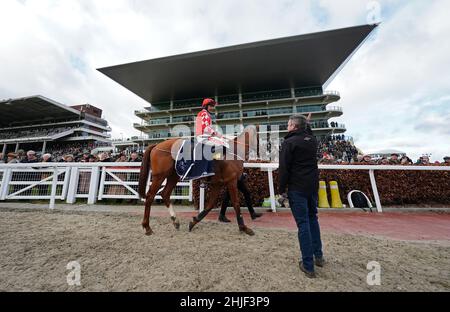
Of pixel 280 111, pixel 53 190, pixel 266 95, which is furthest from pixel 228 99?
pixel 53 190

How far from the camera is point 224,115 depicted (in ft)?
139

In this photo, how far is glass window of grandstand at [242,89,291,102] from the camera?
41.7 metres

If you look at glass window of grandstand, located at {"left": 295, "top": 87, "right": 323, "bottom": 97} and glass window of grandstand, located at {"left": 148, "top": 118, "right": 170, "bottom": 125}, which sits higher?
glass window of grandstand, located at {"left": 295, "top": 87, "right": 323, "bottom": 97}

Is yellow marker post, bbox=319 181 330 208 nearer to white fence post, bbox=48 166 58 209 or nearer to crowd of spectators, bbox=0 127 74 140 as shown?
white fence post, bbox=48 166 58 209

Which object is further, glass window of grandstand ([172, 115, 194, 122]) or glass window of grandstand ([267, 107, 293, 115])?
glass window of grandstand ([172, 115, 194, 122])

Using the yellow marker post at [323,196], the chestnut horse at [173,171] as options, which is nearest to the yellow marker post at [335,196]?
the yellow marker post at [323,196]

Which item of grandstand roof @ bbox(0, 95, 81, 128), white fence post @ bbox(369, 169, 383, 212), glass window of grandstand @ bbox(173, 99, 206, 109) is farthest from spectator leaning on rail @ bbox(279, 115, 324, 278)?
grandstand roof @ bbox(0, 95, 81, 128)

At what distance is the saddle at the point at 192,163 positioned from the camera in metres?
3.54

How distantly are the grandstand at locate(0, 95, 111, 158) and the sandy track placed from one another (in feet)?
185

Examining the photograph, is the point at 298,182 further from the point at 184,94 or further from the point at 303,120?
the point at 184,94

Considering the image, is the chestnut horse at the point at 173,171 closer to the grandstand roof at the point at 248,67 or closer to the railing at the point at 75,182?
the railing at the point at 75,182

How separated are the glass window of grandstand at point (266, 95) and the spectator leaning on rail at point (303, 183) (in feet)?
139
